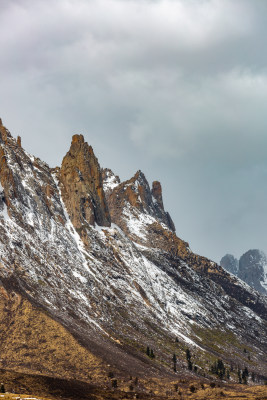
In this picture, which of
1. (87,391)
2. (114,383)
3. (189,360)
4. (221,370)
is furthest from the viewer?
(221,370)

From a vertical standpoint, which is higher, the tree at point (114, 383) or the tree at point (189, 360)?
the tree at point (189, 360)

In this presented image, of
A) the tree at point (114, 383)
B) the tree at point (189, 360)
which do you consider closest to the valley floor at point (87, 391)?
the tree at point (114, 383)

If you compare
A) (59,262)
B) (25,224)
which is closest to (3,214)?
(25,224)

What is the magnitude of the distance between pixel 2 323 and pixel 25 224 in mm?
A: 71881

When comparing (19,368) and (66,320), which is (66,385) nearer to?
(19,368)

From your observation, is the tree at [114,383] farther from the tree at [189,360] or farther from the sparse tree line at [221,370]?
the tree at [189,360]

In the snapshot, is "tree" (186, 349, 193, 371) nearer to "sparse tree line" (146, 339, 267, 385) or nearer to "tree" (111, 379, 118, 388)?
"sparse tree line" (146, 339, 267, 385)

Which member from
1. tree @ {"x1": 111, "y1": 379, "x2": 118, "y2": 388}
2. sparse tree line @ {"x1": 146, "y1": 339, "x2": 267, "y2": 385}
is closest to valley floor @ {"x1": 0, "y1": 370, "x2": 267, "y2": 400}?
tree @ {"x1": 111, "y1": 379, "x2": 118, "y2": 388}

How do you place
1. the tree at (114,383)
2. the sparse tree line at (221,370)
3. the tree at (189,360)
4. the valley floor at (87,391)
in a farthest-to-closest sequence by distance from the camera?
the tree at (189,360), the sparse tree line at (221,370), the tree at (114,383), the valley floor at (87,391)

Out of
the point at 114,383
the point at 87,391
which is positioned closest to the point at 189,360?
the point at 114,383

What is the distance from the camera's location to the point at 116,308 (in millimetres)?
191125

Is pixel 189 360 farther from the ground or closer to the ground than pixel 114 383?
farther from the ground

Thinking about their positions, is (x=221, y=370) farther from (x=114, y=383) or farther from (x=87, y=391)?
(x=87, y=391)

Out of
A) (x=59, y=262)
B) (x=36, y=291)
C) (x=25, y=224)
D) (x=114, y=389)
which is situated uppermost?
(x=25, y=224)
